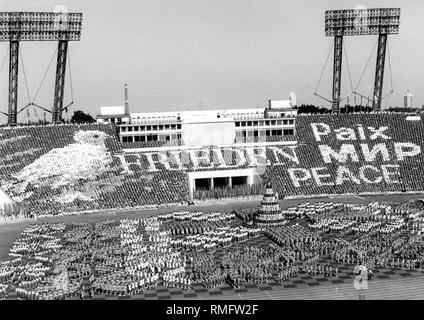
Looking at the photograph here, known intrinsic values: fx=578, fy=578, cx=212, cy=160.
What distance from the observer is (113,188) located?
53094 millimetres

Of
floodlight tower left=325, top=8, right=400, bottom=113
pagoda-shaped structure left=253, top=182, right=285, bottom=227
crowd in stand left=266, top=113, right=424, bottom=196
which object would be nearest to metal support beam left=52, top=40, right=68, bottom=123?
crowd in stand left=266, top=113, right=424, bottom=196

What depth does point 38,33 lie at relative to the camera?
2429 inches

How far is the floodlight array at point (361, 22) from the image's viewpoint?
6644cm

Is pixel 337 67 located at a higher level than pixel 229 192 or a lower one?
higher

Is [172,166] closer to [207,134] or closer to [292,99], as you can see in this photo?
[207,134]

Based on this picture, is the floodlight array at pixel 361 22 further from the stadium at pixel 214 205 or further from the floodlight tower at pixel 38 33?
the floodlight tower at pixel 38 33

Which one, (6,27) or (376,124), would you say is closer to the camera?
(6,27)

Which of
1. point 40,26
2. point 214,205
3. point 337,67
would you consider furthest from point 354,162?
point 40,26

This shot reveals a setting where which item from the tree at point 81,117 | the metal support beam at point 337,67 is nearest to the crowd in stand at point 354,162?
the metal support beam at point 337,67

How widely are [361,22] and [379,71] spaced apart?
620 centimetres

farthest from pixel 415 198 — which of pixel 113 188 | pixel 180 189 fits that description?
pixel 113 188

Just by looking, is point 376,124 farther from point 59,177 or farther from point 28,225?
point 28,225

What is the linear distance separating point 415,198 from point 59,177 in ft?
107

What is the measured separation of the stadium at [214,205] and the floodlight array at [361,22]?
9762 mm
